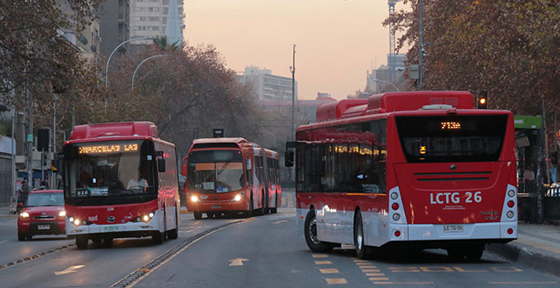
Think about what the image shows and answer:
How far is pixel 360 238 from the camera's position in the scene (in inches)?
806

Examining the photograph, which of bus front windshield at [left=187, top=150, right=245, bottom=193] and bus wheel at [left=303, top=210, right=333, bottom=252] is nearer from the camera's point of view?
bus wheel at [left=303, top=210, right=333, bottom=252]

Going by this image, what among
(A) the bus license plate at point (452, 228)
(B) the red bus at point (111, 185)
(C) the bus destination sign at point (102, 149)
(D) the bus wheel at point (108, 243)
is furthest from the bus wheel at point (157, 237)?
(A) the bus license plate at point (452, 228)

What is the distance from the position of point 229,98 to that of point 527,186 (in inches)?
2308

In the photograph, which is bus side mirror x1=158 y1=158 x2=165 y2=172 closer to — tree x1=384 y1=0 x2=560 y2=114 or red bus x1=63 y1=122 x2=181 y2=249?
red bus x1=63 y1=122 x2=181 y2=249

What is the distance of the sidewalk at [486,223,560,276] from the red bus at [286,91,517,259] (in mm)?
630

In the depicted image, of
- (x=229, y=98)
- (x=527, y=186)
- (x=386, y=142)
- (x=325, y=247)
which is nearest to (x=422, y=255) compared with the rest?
(x=325, y=247)

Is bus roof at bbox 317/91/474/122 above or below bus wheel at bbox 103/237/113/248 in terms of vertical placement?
above

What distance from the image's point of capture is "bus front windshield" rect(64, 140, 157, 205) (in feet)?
89.2

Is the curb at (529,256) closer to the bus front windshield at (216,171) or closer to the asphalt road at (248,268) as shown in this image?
the asphalt road at (248,268)

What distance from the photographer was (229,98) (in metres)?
89.7

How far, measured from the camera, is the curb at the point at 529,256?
1781 cm

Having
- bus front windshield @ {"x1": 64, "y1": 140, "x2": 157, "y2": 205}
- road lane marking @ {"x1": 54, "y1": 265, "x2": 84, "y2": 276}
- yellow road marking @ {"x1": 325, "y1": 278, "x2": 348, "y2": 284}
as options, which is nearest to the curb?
yellow road marking @ {"x1": 325, "y1": 278, "x2": 348, "y2": 284}

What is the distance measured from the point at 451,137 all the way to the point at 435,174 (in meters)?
0.75

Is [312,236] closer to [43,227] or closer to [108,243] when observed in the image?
[108,243]
